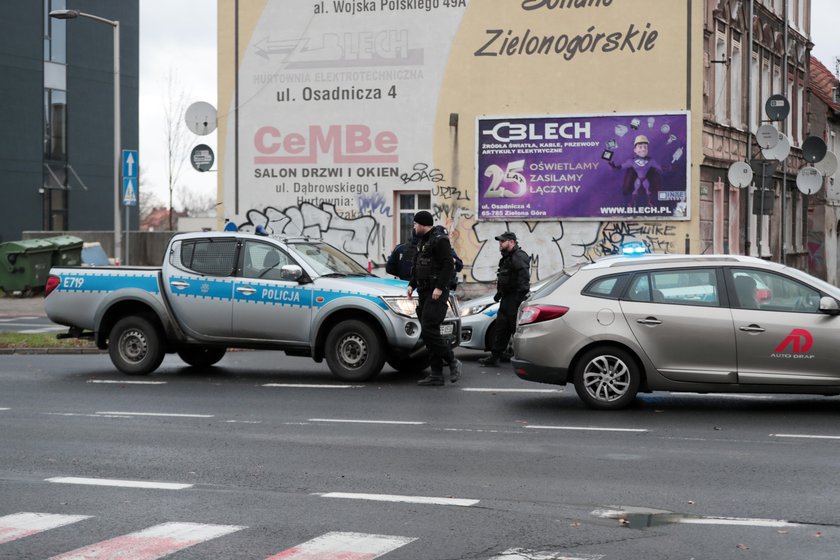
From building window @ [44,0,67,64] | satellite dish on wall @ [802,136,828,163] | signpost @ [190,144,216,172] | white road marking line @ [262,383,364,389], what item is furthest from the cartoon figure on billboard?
building window @ [44,0,67,64]

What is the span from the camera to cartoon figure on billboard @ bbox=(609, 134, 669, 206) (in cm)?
2719

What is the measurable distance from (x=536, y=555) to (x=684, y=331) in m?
5.59

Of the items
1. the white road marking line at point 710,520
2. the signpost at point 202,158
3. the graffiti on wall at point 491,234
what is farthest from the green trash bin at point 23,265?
the white road marking line at point 710,520

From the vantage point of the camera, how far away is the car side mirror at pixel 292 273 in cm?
1433

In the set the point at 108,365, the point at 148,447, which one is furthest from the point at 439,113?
the point at 148,447

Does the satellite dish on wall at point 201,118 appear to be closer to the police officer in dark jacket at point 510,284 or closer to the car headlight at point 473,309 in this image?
the car headlight at point 473,309

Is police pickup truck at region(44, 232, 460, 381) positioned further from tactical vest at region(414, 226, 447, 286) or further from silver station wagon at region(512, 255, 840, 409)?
silver station wagon at region(512, 255, 840, 409)

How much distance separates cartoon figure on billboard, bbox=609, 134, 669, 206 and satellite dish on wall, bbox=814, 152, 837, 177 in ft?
16.4

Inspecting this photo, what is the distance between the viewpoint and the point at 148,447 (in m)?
9.95

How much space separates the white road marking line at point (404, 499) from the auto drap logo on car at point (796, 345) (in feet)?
15.4

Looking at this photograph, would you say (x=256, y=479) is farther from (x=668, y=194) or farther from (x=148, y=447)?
(x=668, y=194)

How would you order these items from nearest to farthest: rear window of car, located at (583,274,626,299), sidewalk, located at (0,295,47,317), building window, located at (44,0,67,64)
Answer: rear window of car, located at (583,274,626,299)
sidewalk, located at (0,295,47,317)
building window, located at (44,0,67,64)

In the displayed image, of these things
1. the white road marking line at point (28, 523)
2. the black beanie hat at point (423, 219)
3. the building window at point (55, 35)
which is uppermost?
the building window at point (55, 35)

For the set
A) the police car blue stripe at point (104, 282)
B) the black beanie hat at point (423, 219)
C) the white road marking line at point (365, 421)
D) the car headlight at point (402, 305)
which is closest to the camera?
the white road marking line at point (365, 421)
